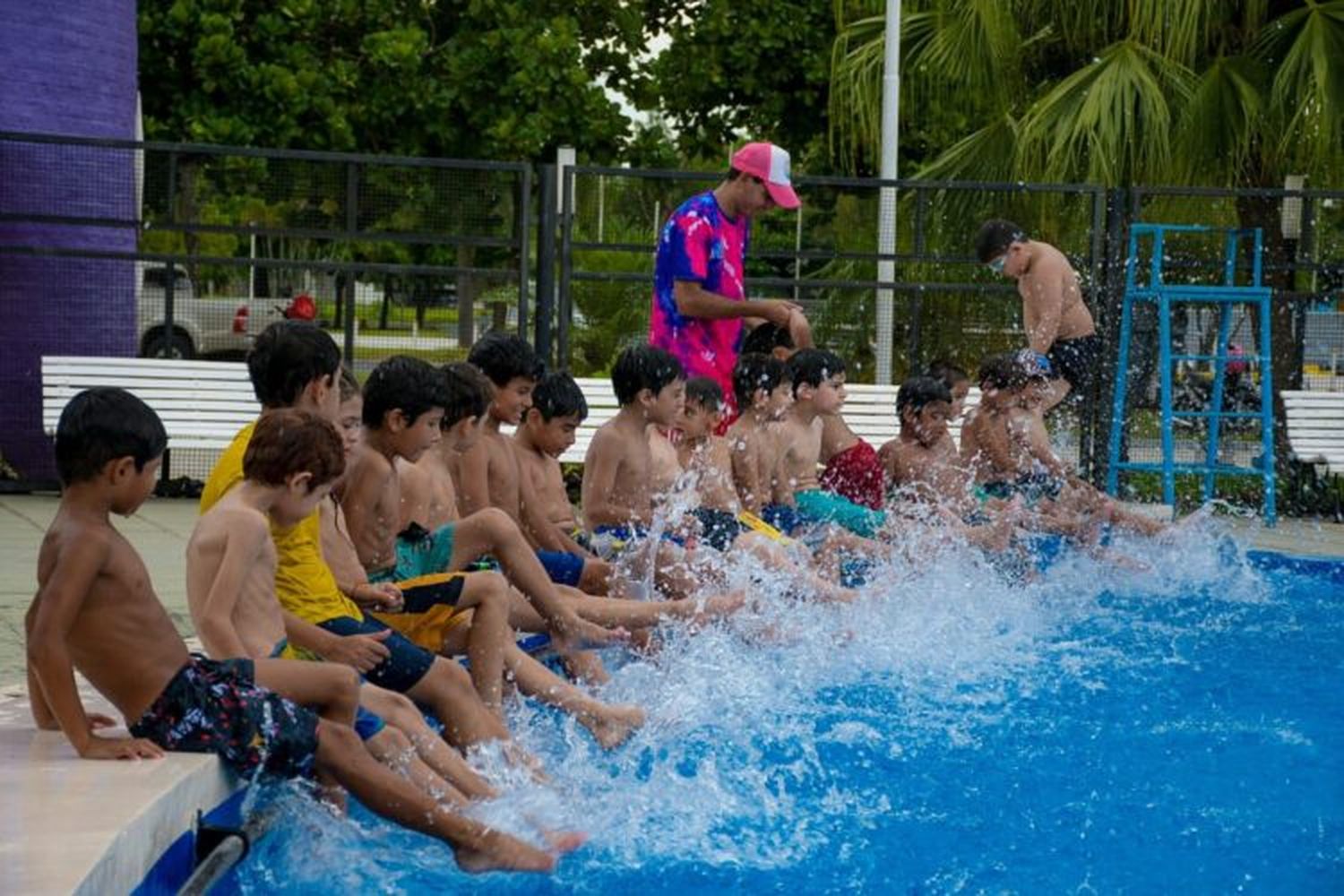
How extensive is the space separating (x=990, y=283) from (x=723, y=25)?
315 inches

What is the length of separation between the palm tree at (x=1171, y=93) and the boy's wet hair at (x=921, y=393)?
14.5 feet

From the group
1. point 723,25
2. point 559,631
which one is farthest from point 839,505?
point 723,25

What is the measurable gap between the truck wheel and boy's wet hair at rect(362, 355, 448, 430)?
6.83m

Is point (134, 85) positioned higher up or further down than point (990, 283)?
higher up

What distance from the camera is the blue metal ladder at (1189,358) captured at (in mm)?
12812

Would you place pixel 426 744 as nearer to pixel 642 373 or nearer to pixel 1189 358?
pixel 642 373

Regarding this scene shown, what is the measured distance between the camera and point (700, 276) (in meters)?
8.34

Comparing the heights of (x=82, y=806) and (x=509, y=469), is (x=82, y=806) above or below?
below

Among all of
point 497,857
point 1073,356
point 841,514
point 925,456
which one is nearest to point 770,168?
point 841,514

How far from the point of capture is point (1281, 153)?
13.7 metres

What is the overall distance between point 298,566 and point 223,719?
829 mm

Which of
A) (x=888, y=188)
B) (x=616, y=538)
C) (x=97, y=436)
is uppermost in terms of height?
(x=888, y=188)

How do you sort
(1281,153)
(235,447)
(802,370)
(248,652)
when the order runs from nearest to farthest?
(248,652) < (235,447) < (802,370) < (1281,153)

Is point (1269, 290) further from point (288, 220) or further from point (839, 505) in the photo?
point (288, 220)
